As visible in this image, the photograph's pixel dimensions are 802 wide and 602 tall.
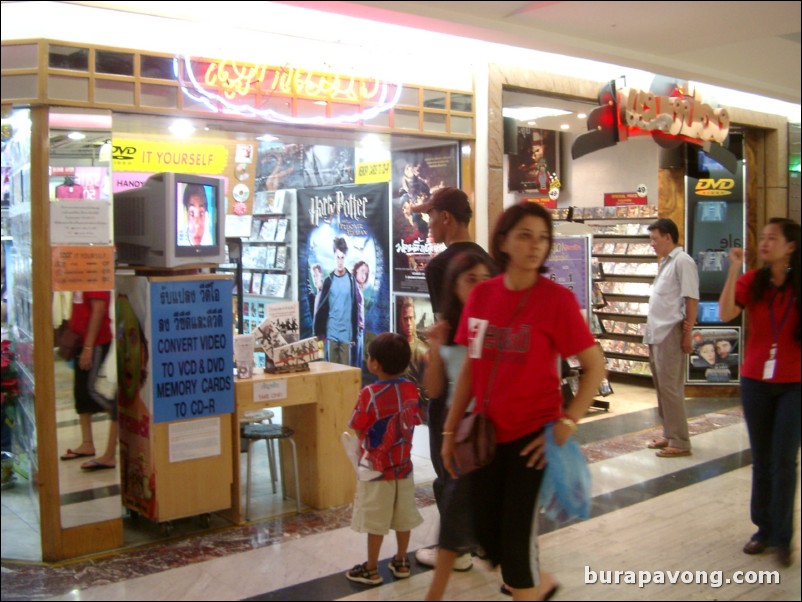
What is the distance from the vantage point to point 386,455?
12.3 ft

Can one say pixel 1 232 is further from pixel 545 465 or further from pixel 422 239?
pixel 422 239

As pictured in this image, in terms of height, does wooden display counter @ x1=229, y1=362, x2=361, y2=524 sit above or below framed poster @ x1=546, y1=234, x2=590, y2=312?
below

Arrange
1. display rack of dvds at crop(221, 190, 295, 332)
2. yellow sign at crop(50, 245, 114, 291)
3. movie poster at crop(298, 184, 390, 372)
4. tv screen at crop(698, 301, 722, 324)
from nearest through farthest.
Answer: yellow sign at crop(50, 245, 114, 291) < movie poster at crop(298, 184, 390, 372) < display rack of dvds at crop(221, 190, 295, 332) < tv screen at crop(698, 301, 722, 324)

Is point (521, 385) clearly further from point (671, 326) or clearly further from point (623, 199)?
point (623, 199)

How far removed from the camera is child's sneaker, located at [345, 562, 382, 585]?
3701mm

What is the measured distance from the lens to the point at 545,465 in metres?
2.89

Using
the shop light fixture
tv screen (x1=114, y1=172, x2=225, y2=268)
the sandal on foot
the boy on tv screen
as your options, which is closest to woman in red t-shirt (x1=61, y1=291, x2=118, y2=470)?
tv screen (x1=114, y1=172, x2=225, y2=268)

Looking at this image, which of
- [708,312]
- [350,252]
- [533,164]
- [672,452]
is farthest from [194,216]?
[708,312]

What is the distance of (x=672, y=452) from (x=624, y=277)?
3808 millimetres

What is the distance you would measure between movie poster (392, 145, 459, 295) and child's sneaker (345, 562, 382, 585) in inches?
A: 112

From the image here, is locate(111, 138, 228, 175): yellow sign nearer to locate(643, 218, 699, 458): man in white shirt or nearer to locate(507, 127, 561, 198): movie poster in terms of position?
locate(507, 127, 561, 198): movie poster

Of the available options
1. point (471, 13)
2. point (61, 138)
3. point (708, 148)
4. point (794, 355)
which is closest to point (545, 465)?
point (794, 355)

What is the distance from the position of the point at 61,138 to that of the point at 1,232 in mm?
526

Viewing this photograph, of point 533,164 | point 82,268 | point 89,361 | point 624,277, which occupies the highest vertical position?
point 533,164
